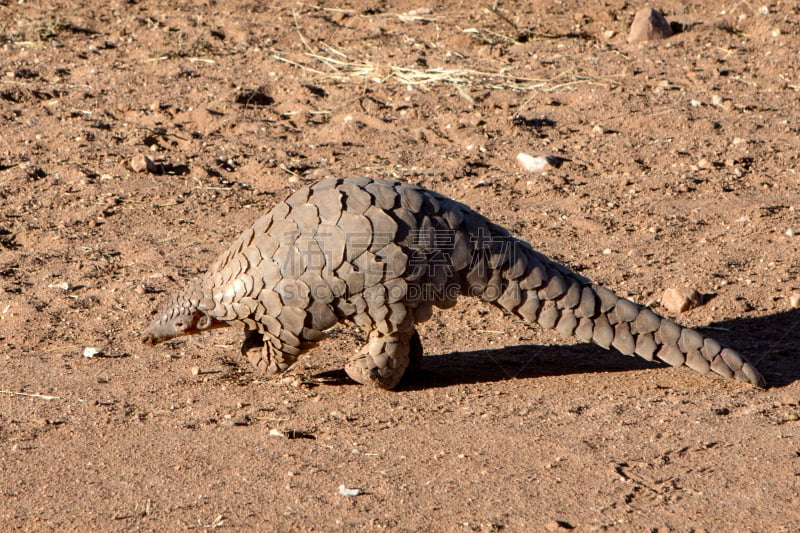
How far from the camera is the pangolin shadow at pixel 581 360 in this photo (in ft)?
17.7

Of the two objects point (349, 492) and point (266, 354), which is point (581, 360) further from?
point (349, 492)

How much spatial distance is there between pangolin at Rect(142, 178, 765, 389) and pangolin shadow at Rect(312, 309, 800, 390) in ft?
0.98

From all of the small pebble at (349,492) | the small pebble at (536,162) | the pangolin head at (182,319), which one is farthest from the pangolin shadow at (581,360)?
the small pebble at (536,162)

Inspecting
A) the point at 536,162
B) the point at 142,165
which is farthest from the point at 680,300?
the point at 142,165

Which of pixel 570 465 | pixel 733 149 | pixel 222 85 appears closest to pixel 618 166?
pixel 733 149

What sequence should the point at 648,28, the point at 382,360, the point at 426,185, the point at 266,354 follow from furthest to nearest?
the point at 648,28
the point at 426,185
the point at 266,354
the point at 382,360

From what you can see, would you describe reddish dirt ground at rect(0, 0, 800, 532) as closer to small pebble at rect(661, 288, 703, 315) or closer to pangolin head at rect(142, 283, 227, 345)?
small pebble at rect(661, 288, 703, 315)

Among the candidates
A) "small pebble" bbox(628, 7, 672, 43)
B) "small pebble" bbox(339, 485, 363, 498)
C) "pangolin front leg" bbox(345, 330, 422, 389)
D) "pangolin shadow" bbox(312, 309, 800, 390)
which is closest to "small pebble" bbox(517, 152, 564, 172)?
"pangolin shadow" bbox(312, 309, 800, 390)

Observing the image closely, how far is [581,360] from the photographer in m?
5.71

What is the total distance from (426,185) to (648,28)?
4458mm

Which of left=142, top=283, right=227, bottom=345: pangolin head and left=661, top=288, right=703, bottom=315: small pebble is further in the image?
left=661, top=288, right=703, bottom=315: small pebble

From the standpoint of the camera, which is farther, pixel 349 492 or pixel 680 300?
pixel 680 300

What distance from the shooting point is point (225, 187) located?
816cm

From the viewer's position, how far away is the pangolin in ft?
15.5
